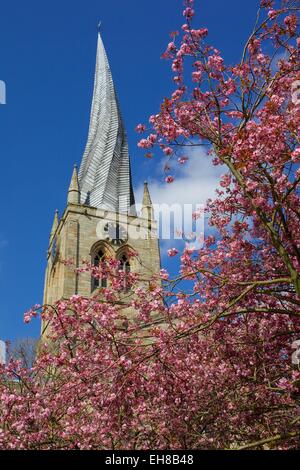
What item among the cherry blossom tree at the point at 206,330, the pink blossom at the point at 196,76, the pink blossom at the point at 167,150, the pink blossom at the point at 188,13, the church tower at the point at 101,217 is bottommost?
the cherry blossom tree at the point at 206,330

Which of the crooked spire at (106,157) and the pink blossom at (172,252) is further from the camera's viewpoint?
the crooked spire at (106,157)

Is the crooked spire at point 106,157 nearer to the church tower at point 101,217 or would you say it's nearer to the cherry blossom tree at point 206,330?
the church tower at point 101,217

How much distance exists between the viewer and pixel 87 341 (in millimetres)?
8102

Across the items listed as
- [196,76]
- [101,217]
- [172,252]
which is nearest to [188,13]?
[196,76]

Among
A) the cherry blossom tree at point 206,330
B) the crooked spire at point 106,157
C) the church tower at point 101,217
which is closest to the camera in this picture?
the cherry blossom tree at point 206,330

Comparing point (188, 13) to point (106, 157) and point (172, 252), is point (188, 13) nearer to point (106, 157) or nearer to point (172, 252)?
point (172, 252)

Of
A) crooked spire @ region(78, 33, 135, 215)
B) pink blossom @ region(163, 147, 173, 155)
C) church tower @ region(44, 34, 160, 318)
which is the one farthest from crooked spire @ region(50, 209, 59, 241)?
pink blossom @ region(163, 147, 173, 155)

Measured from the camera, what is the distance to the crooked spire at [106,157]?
1667 inches

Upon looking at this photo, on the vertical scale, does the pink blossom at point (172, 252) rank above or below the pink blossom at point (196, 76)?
below

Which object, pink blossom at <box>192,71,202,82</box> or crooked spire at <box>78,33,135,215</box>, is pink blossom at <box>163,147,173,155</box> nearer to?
pink blossom at <box>192,71,202,82</box>

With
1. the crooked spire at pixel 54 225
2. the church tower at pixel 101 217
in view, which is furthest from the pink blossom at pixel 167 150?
the crooked spire at pixel 54 225

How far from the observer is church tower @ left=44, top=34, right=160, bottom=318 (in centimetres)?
3562
